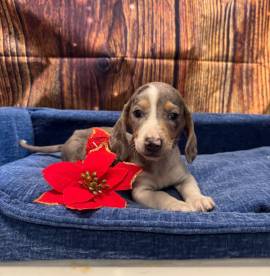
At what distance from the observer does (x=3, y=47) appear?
6.23 ft

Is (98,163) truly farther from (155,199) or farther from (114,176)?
(155,199)

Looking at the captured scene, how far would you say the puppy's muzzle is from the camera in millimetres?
1197

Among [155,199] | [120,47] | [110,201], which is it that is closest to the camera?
[110,201]

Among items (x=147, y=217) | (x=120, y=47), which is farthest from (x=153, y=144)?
(x=120, y=47)

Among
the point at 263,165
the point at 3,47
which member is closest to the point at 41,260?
the point at 263,165

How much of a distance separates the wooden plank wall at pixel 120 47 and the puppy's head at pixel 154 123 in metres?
0.58

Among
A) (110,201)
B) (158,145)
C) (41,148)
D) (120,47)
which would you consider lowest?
(41,148)

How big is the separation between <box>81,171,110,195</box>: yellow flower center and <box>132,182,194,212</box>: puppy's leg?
0.15 meters

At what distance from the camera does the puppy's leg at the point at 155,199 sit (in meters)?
1.15

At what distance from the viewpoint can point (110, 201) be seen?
1106 millimetres

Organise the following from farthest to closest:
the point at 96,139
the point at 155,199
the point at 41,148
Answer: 1. the point at 41,148
2. the point at 96,139
3. the point at 155,199

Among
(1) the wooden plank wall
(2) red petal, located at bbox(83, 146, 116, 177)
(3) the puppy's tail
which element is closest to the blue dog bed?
(2) red petal, located at bbox(83, 146, 116, 177)

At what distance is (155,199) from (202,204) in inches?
5.6

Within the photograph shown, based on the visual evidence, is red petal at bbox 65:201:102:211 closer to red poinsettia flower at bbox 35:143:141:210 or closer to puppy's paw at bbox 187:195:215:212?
red poinsettia flower at bbox 35:143:141:210
